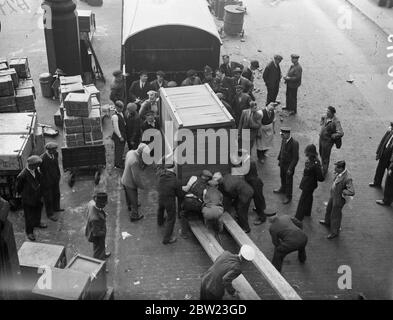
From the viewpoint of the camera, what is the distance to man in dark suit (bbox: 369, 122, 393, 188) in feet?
37.8

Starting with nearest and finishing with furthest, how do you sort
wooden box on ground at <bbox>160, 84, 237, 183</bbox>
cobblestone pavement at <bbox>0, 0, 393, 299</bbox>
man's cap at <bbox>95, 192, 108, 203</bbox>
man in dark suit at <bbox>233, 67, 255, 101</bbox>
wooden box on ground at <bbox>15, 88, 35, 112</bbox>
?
man's cap at <bbox>95, 192, 108, 203</bbox>
cobblestone pavement at <bbox>0, 0, 393, 299</bbox>
wooden box on ground at <bbox>160, 84, 237, 183</bbox>
wooden box on ground at <bbox>15, 88, 35, 112</bbox>
man in dark suit at <bbox>233, 67, 255, 101</bbox>

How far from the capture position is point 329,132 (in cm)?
1180

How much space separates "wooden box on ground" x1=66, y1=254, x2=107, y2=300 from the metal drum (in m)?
14.3

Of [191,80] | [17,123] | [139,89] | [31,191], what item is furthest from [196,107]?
[17,123]

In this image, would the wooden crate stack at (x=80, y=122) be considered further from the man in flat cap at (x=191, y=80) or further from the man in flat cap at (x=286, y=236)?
the man in flat cap at (x=286, y=236)

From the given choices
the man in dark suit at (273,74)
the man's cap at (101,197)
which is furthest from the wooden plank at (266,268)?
the man in dark suit at (273,74)

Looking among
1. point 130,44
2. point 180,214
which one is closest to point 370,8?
point 130,44

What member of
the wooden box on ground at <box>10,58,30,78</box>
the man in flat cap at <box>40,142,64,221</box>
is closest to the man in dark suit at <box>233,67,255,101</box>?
the man in flat cap at <box>40,142,64,221</box>

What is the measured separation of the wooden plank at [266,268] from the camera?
861 cm

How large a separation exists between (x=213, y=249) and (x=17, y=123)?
5.21 meters

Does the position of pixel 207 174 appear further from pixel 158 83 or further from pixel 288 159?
pixel 158 83

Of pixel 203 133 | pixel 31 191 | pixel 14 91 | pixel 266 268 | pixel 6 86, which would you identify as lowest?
pixel 266 268

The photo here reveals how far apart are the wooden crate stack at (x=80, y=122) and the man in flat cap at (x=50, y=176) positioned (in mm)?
1268

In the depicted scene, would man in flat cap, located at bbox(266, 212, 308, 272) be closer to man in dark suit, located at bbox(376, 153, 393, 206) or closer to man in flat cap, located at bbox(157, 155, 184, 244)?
man in flat cap, located at bbox(157, 155, 184, 244)
